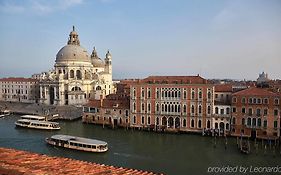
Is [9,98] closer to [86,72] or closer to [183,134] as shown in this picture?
[86,72]

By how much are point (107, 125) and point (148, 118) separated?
531 cm

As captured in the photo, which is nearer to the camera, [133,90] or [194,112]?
[194,112]

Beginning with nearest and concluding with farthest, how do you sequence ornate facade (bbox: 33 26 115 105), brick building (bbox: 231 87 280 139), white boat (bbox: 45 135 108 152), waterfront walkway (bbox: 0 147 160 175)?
waterfront walkway (bbox: 0 147 160 175), white boat (bbox: 45 135 108 152), brick building (bbox: 231 87 280 139), ornate facade (bbox: 33 26 115 105)

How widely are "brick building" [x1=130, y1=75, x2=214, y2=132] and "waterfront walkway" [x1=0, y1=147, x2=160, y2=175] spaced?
1790 cm

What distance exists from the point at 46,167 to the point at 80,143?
40.2ft

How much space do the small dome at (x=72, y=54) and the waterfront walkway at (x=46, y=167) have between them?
133ft

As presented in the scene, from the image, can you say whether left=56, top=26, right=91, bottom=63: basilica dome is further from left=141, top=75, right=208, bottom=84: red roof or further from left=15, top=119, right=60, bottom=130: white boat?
left=141, top=75, right=208, bottom=84: red roof

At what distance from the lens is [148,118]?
1179 inches

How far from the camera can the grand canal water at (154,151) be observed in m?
19.2

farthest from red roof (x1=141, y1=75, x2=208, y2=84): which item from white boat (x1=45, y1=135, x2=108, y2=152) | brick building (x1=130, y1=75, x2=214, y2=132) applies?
white boat (x1=45, y1=135, x2=108, y2=152)

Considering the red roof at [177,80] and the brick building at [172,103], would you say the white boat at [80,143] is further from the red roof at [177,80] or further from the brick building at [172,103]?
the red roof at [177,80]

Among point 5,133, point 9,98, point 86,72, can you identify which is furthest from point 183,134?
point 9,98

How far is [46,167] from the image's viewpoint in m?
10.6

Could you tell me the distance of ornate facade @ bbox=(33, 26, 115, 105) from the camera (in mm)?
46844
